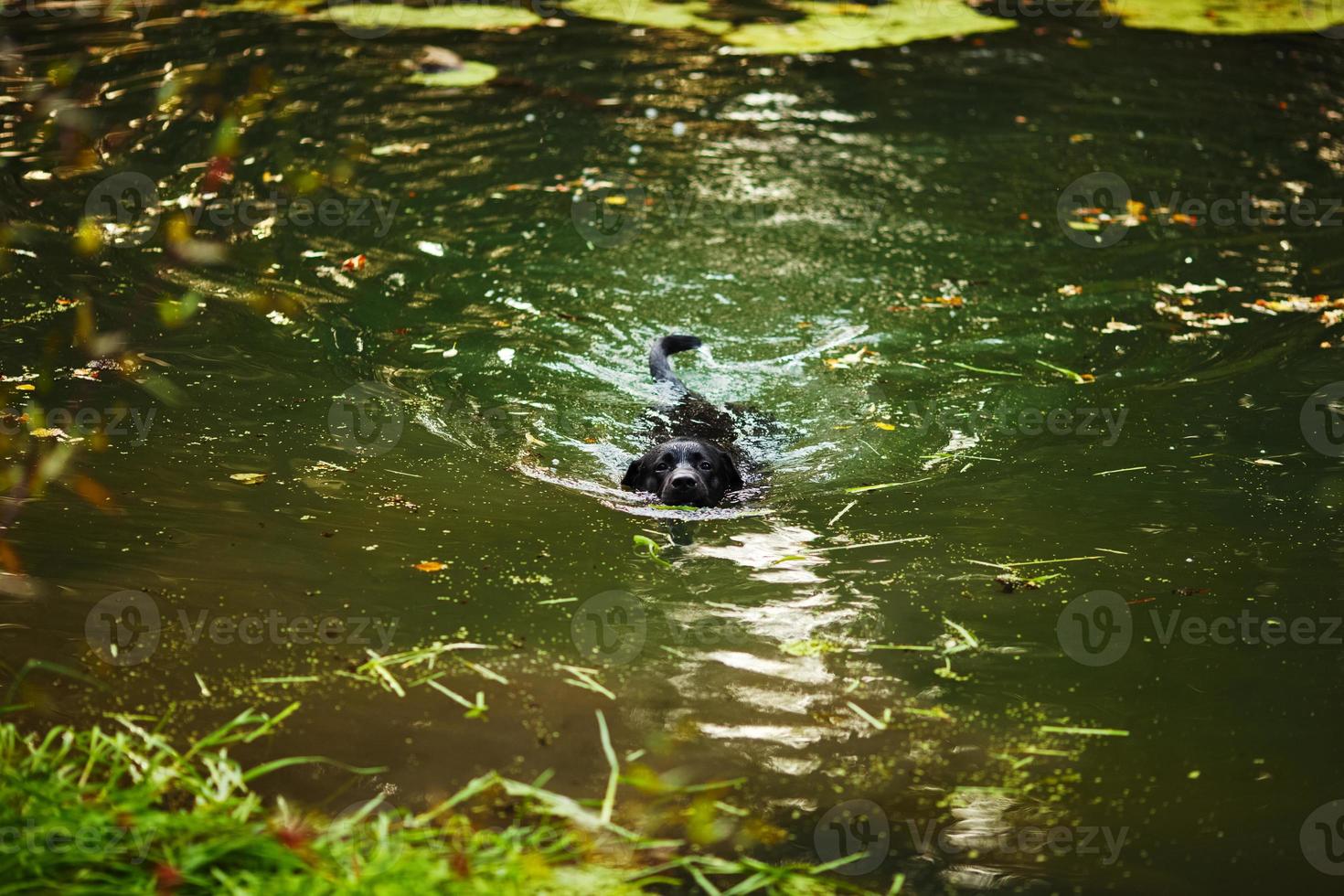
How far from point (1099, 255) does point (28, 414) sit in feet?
25.6

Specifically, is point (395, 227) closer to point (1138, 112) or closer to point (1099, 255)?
point (1099, 255)

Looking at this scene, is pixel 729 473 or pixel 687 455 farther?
pixel 729 473

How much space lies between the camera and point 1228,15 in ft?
51.9

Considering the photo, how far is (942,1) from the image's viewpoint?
53.3ft

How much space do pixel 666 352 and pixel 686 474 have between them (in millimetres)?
2026

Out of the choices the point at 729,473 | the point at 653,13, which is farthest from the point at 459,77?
the point at 729,473

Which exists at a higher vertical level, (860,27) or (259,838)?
(860,27)

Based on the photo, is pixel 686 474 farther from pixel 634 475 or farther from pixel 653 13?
pixel 653 13

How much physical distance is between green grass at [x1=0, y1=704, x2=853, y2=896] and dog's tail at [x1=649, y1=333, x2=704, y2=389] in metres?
4.25

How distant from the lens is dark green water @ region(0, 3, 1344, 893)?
392 cm

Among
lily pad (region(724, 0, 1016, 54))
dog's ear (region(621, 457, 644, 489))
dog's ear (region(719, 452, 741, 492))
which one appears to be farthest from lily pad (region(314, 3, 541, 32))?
dog's ear (region(719, 452, 741, 492))

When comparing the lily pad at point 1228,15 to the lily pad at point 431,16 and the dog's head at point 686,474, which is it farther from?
the dog's head at point 686,474

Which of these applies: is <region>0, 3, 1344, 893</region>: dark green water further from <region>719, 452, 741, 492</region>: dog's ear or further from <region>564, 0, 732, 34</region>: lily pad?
<region>564, 0, 732, 34</region>: lily pad

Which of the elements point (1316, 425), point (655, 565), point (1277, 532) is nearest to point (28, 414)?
point (655, 565)
